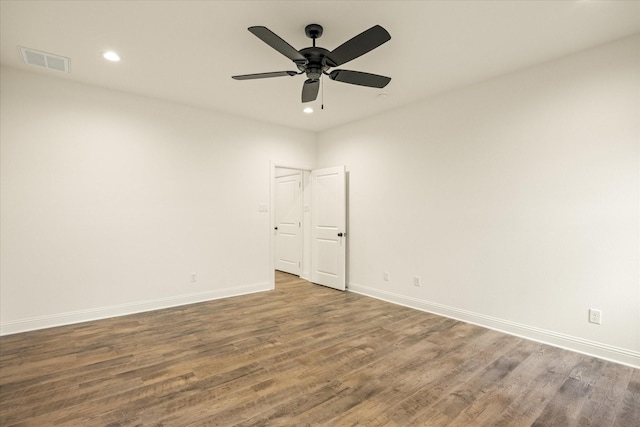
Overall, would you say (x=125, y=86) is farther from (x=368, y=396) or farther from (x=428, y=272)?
(x=428, y=272)

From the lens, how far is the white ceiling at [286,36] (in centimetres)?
230

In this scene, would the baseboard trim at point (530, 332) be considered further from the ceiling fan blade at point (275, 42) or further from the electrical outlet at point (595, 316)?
the ceiling fan blade at point (275, 42)

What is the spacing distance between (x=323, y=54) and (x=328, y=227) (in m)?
3.33

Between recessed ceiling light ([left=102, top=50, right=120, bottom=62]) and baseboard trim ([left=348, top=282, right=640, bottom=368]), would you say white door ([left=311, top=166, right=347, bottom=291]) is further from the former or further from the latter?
recessed ceiling light ([left=102, top=50, right=120, bottom=62])

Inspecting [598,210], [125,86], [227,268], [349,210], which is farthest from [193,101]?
[598,210]

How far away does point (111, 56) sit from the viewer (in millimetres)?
3023

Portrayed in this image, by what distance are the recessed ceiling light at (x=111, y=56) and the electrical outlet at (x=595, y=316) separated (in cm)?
513

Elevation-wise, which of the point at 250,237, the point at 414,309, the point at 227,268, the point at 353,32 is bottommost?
the point at 414,309

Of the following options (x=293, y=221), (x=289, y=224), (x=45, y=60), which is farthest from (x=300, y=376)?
(x=289, y=224)

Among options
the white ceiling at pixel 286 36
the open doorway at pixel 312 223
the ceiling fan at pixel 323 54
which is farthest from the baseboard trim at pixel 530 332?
the ceiling fan at pixel 323 54

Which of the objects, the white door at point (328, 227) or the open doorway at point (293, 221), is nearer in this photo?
the white door at point (328, 227)

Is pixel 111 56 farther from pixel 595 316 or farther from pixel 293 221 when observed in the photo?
pixel 595 316

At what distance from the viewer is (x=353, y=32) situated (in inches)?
102

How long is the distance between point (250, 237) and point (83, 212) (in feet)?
7.12
